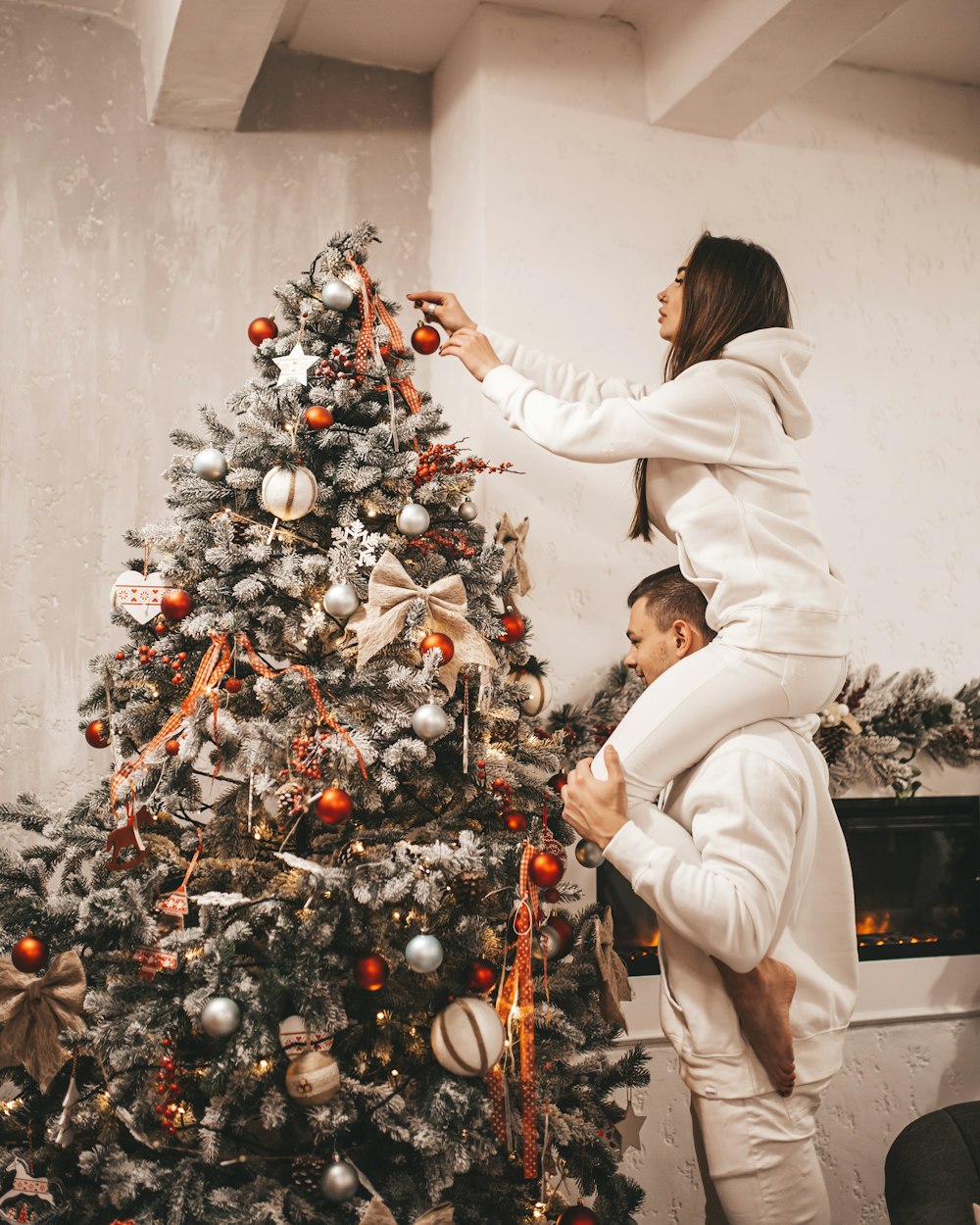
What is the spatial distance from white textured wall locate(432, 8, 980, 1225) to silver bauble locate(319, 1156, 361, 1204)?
1138mm

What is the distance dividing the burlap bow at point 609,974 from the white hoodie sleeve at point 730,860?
0.20 meters

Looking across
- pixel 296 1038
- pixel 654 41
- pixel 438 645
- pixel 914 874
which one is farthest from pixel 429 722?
pixel 654 41

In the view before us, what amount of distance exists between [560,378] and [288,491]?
81 cm

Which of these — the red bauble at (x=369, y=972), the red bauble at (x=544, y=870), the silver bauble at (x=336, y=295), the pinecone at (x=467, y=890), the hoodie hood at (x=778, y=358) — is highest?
the silver bauble at (x=336, y=295)

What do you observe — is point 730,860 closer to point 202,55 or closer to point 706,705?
point 706,705

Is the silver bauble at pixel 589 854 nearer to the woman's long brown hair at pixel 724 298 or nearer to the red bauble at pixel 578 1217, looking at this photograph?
the red bauble at pixel 578 1217

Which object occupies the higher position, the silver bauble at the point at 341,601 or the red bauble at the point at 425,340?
the red bauble at the point at 425,340

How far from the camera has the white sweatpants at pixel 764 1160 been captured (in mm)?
1642

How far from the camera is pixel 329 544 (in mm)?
1726

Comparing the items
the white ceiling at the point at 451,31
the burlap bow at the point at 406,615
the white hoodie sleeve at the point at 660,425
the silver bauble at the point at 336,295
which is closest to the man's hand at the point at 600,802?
the burlap bow at the point at 406,615

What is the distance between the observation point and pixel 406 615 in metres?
1.59

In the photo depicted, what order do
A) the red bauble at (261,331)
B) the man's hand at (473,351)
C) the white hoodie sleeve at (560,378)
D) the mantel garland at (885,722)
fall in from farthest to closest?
the mantel garland at (885,722) < the white hoodie sleeve at (560,378) < the man's hand at (473,351) < the red bauble at (261,331)

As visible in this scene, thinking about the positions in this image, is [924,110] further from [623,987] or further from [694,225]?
[623,987]

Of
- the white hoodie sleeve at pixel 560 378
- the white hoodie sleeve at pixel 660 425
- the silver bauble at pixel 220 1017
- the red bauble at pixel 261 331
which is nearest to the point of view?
the silver bauble at pixel 220 1017
